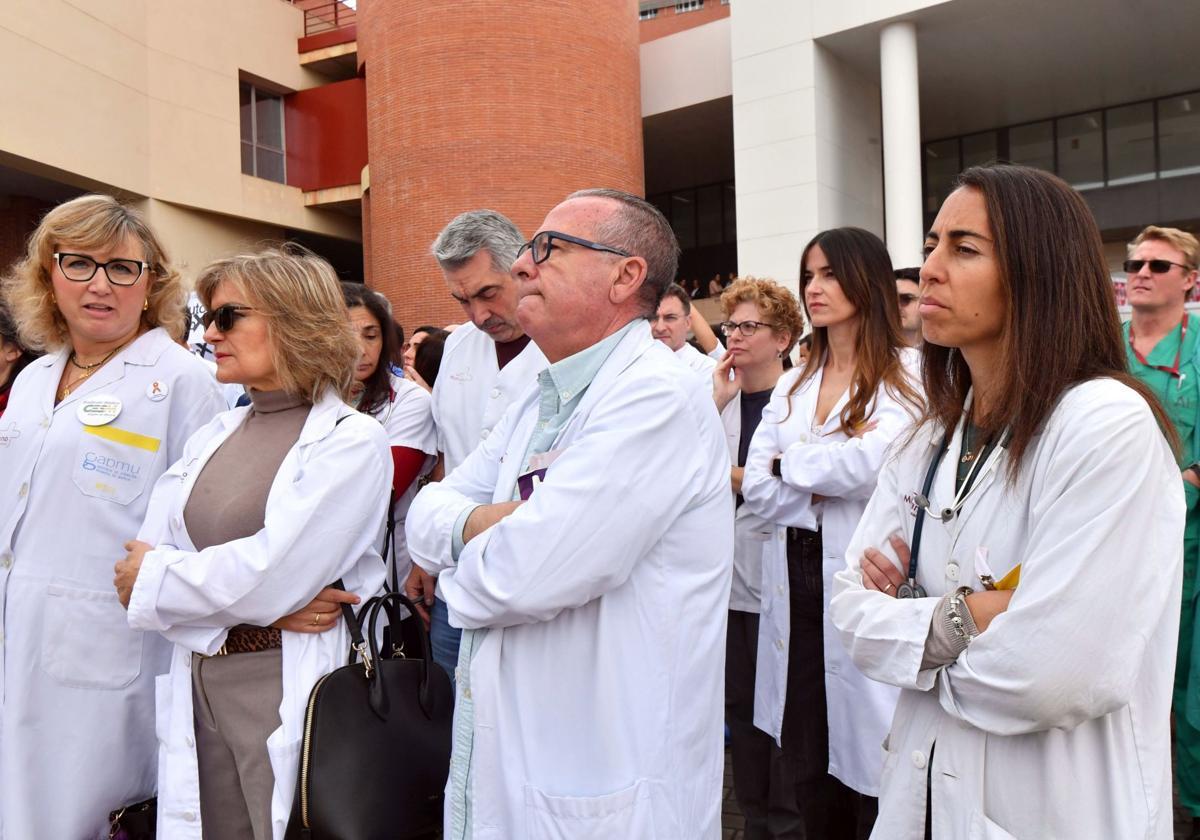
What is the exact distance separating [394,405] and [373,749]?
1961mm

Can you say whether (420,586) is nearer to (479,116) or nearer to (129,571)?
(129,571)

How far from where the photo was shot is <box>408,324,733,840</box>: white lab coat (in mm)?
1970

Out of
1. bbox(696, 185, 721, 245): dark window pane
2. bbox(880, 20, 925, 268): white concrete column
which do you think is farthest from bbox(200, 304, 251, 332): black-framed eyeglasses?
bbox(696, 185, 721, 245): dark window pane

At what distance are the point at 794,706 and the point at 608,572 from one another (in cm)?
188

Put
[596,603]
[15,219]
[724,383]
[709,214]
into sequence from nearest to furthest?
[596,603] → [724,383] → [15,219] → [709,214]

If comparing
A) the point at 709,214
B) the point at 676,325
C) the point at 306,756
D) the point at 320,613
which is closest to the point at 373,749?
the point at 306,756

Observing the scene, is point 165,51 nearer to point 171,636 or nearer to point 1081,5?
point 1081,5

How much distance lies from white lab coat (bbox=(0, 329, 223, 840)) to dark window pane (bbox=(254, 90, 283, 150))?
22.3m

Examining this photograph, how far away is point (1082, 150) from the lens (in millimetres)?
21844

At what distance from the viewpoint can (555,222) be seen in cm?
234

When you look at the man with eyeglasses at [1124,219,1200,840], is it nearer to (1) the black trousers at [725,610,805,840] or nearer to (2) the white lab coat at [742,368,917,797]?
(2) the white lab coat at [742,368,917,797]

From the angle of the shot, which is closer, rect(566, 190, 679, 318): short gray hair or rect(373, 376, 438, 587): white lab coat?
rect(566, 190, 679, 318): short gray hair

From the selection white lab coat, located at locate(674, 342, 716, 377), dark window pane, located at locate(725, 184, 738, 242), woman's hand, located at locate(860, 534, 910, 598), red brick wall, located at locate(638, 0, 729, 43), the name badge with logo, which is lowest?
woman's hand, located at locate(860, 534, 910, 598)

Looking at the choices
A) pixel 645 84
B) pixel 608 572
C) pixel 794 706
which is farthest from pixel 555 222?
pixel 645 84
